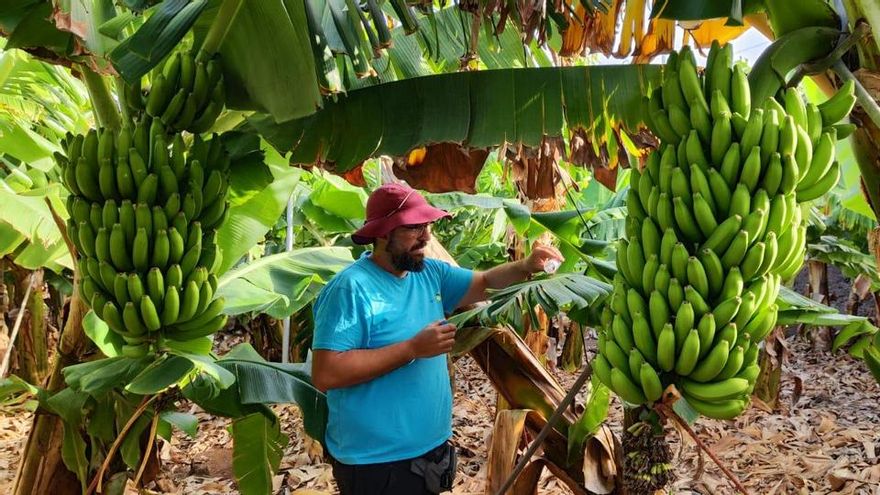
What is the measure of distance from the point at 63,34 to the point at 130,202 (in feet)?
1.26

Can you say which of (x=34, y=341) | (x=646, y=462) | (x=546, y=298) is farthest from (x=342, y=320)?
(x=34, y=341)

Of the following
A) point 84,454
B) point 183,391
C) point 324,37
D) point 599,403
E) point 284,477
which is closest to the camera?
point 324,37

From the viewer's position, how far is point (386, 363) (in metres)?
1.77

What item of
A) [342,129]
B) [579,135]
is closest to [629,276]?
[579,135]

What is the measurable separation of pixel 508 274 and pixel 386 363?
0.55 metres

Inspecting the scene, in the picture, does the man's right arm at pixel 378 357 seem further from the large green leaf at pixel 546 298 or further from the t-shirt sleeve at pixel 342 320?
the large green leaf at pixel 546 298

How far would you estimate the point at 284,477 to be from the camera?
4.16 metres

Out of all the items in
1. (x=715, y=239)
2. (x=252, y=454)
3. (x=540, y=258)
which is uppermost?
(x=715, y=239)

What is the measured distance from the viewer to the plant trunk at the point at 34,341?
5.49 metres

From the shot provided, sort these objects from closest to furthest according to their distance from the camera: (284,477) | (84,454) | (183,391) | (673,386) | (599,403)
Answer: (673,386)
(183,391)
(84,454)
(599,403)
(284,477)

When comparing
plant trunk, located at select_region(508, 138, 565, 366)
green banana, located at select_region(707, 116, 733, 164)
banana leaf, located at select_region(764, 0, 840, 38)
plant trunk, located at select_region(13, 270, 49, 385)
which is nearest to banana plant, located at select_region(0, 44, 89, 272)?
plant trunk, located at select_region(508, 138, 565, 366)

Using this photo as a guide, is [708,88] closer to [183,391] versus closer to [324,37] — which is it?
[324,37]

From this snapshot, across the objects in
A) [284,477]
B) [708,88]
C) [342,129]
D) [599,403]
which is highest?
[708,88]

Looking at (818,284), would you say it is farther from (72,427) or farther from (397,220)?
(72,427)
